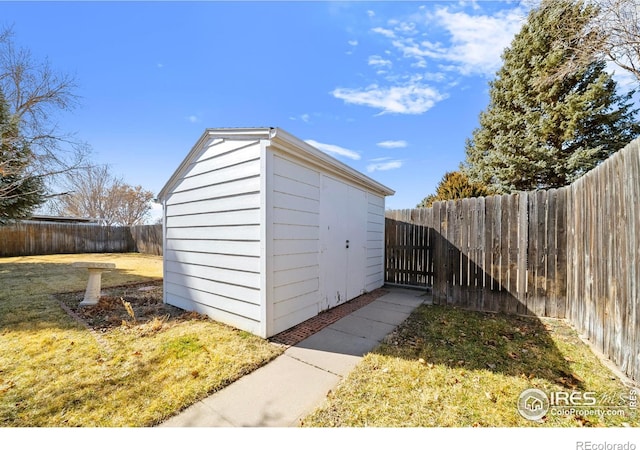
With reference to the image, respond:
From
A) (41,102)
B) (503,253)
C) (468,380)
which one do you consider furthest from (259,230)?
(41,102)

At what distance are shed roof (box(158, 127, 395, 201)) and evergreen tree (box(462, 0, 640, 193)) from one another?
876 cm

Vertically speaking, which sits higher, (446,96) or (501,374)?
→ (446,96)

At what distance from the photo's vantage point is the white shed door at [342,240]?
14.7 feet

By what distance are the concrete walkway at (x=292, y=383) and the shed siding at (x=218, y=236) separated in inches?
35.2

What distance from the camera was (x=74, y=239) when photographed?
51.6ft

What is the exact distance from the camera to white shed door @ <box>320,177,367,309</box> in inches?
176

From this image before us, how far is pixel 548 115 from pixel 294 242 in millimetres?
12182

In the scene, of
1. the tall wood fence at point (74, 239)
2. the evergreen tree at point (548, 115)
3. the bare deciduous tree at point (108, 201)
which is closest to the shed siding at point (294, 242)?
the evergreen tree at point (548, 115)

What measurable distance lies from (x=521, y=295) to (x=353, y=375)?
143 inches

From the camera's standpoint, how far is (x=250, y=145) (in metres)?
3.51

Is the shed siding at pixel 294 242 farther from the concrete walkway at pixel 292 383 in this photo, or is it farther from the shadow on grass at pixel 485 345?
the shadow on grass at pixel 485 345

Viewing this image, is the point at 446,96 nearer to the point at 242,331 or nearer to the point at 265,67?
the point at 265,67

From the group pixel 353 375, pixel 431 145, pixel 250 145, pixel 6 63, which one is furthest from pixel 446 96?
pixel 6 63
